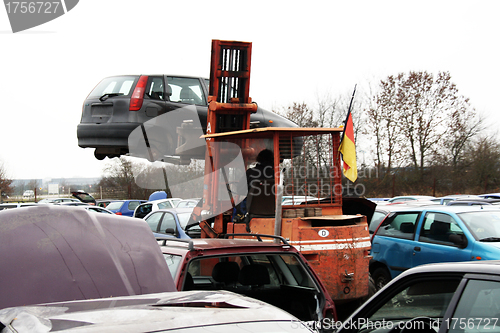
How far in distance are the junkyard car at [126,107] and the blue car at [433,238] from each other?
10.5 ft

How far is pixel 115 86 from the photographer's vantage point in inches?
361

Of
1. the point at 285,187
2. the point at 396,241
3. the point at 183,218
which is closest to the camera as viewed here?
the point at 285,187

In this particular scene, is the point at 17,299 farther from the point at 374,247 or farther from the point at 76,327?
the point at 374,247

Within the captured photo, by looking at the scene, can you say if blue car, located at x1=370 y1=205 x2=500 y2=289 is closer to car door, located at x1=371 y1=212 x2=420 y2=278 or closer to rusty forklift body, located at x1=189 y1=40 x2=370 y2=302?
car door, located at x1=371 y1=212 x2=420 y2=278

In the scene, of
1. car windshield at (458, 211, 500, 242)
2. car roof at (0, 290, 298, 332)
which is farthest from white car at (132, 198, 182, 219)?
car roof at (0, 290, 298, 332)

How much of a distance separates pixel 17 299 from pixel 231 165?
585cm

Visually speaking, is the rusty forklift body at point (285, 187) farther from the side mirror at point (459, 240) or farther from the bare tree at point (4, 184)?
the bare tree at point (4, 184)

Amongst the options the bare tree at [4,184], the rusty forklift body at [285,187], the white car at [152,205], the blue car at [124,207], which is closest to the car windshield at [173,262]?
the rusty forklift body at [285,187]

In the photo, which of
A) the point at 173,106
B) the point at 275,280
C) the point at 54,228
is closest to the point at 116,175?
the point at 173,106

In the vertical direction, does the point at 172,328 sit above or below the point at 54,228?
below

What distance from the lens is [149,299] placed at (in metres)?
2.02

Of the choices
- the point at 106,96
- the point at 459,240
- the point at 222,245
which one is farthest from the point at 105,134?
the point at 459,240

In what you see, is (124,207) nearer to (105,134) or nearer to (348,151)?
(105,134)

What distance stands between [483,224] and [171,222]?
5.94 metres
